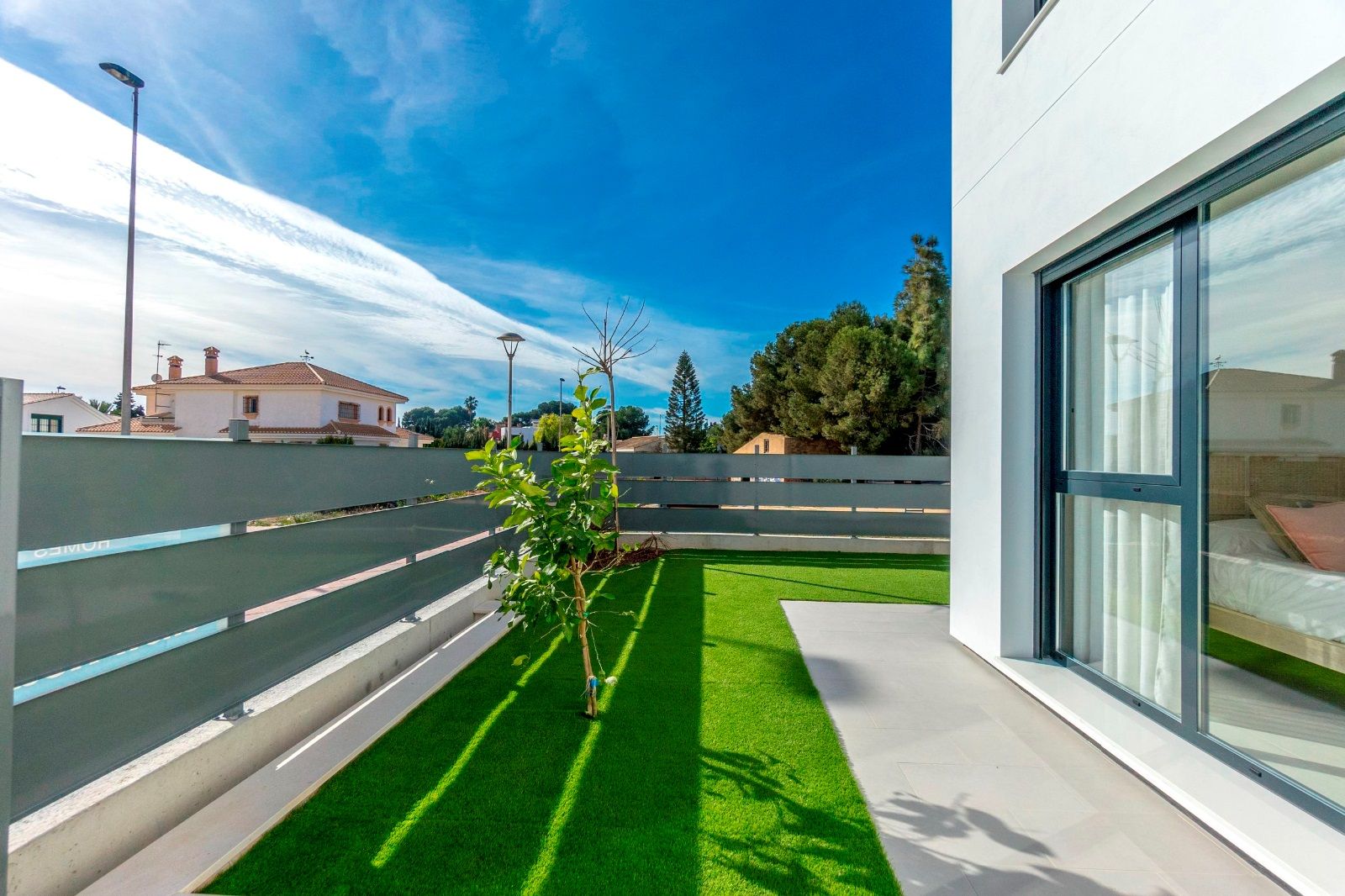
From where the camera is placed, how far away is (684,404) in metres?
35.7

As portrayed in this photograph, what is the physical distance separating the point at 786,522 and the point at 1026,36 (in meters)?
→ 5.93

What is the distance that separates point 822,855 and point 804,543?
20.6ft

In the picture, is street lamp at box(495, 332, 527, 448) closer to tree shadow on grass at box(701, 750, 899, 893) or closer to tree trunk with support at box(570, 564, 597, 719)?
tree trunk with support at box(570, 564, 597, 719)

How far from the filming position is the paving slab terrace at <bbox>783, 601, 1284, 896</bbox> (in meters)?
1.60

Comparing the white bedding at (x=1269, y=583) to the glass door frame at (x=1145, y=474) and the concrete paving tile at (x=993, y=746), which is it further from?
the concrete paving tile at (x=993, y=746)

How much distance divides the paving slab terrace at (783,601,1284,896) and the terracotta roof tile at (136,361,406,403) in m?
30.6

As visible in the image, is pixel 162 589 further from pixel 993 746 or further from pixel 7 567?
pixel 993 746

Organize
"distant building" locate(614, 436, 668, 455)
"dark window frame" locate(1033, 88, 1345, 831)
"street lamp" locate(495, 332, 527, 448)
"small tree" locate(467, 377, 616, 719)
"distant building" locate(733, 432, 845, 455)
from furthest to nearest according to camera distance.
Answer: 1. "distant building" locate(614, 436, 668, 455)
2. "distant building" locate(733, 432, 845, 455)
3. "street lamp" locate(495, 332, 527, 448)
4. "small tree" locate(467, 377, 616, 719)
5. "dark window frame" locate(1033, 88, 1345, 831)

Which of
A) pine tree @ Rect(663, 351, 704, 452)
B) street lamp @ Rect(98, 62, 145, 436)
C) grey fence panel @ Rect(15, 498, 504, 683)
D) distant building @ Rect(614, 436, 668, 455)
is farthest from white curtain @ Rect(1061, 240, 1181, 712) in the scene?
distant building @ Rect(614, 436, 668, 455)

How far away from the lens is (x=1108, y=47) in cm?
231

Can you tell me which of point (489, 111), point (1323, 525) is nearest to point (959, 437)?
point (1323, 525)

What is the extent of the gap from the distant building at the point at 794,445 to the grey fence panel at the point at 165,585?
1760 centimetres

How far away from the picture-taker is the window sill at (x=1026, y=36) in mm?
2753

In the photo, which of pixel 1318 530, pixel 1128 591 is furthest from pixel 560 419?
pixel 1318 530
